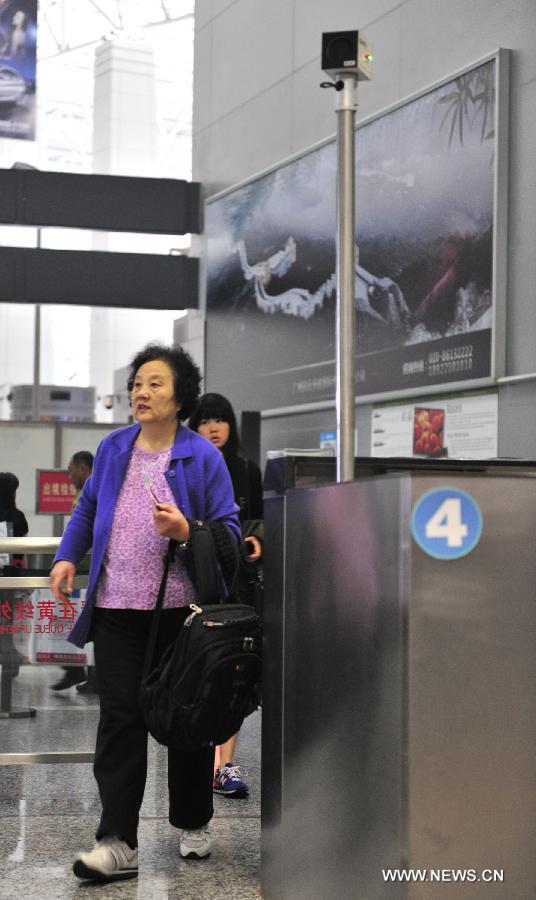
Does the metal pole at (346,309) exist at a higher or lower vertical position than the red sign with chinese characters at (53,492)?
higher

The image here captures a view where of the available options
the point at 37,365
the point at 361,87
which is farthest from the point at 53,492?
the point at 361,87

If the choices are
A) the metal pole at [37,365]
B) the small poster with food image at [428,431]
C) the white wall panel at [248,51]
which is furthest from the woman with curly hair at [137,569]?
the metal pole at [37,365]

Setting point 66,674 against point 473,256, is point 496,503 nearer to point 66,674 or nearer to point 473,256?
point 66,674

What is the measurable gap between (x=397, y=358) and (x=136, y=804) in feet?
17.7

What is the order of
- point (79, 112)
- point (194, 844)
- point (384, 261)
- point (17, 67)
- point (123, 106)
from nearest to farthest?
point (194, 844)
point (384, 261)
point (17, 67)
point (123, 106)
point (79, 112)

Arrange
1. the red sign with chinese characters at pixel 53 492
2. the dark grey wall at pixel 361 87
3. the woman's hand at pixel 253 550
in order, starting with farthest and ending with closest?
the red sign with chinese characters at pixel 53 492 < the dark grey wall at pixel 361 87 < the woman's hand at pixel 253 550

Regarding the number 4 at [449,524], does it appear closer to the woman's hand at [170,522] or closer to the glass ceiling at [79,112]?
the woman's hand at [170,522]

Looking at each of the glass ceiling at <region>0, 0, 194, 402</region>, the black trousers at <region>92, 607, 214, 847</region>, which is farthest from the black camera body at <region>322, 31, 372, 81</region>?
the glass ceiling at <region>0, 0, 194, 402</region>

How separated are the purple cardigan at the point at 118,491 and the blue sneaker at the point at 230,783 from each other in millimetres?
1162

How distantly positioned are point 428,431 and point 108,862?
5099 millimetres

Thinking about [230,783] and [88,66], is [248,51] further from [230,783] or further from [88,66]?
[88,66]

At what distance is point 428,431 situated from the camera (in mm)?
8031

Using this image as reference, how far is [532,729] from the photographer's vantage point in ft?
8.20

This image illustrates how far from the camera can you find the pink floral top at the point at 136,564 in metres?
3.41
